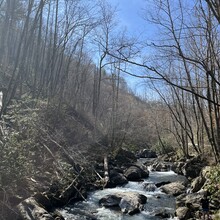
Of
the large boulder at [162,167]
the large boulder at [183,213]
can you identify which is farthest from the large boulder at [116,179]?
the large boulder at [162,167]

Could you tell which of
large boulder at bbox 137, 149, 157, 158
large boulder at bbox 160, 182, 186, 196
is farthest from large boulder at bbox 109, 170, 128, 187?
large boulder at bbox 137, 149, 157, 158

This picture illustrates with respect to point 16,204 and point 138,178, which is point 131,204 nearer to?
point 16,204

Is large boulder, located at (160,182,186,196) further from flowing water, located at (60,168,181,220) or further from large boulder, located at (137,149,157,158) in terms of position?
large boulder, located at (137,149,157,158)

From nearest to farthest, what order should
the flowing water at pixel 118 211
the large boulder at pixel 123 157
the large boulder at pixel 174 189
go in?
the flowing water at pixel 118 211 < the large boulder at pixel 174 189 < the large boulder at pixel 123 157

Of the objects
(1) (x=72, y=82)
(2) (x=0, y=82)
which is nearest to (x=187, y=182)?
(2) (x=0, y=82)

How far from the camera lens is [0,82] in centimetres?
1925

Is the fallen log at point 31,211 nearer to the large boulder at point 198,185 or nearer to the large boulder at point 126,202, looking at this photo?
the large boulder at point 126,202

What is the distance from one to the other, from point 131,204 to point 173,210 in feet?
4.46

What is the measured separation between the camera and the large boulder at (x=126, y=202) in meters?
9.04

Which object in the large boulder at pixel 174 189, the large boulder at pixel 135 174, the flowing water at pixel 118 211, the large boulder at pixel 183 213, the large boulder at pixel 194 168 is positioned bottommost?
the flowing water at pixel 118 211

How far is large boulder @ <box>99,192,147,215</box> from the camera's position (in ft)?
29.7

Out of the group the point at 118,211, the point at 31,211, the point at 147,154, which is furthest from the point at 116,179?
the point at 147,154

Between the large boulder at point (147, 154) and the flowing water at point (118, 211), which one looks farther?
the large boulder at point (147, 154)

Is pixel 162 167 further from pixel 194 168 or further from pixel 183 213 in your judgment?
pixel 183 213
